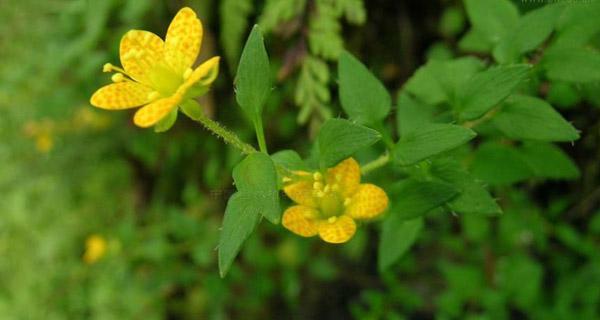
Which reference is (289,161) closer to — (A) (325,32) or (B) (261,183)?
(B) (261,183)

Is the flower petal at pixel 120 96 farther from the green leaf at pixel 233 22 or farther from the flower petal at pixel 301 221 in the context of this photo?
the green leaf at pixel 233 22

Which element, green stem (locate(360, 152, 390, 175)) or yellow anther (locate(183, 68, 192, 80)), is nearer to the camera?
yellow anther (locate(183, 68, 192, 80))

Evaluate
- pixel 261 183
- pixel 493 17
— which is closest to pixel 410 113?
pixel 493 17

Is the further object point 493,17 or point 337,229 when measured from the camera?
point 493,17

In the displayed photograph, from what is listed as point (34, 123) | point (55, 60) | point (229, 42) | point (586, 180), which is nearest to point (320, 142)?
point (229, 42)

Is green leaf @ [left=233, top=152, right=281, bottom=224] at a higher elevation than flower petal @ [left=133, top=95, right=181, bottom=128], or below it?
below

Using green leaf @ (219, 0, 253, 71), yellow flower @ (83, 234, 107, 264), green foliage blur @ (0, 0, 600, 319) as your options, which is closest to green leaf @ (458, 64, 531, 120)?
green foliage blur @ (0, 0, 600, 319)

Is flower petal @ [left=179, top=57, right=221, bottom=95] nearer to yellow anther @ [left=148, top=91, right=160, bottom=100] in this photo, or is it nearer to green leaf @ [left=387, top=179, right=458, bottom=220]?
yellow anther @ [left=148, top=91, right=160, bottom=100]
